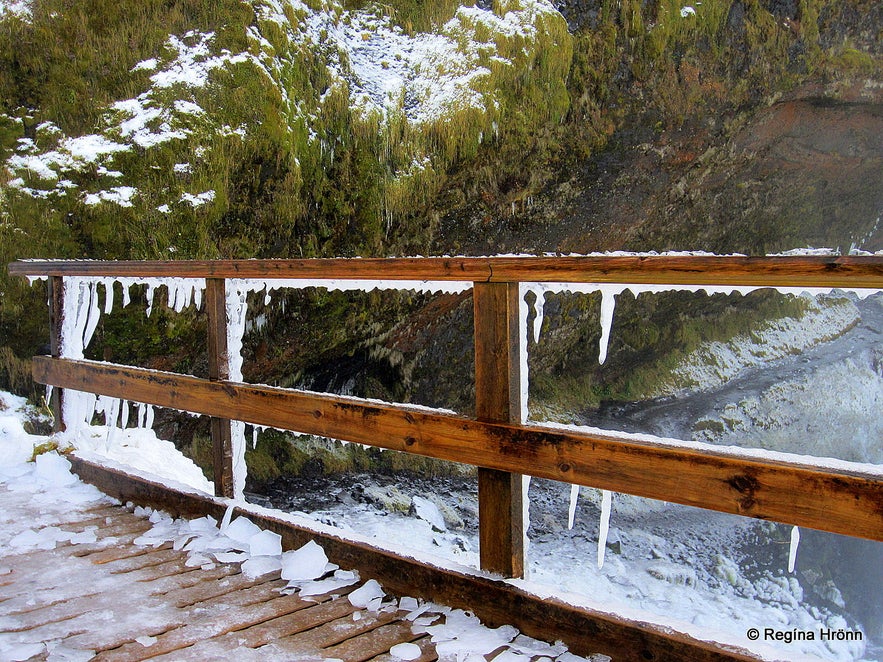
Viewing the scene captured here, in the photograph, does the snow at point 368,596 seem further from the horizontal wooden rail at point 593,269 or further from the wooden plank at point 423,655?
the horizontal wooden rail at point 593,269

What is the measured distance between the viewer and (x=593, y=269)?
226cm

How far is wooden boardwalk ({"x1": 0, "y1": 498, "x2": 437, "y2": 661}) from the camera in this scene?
7.75ft

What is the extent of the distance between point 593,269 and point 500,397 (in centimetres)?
60

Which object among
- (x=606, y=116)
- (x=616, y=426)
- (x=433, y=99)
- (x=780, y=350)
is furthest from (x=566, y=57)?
(x=780, y=350)

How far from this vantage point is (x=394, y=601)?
2709mm

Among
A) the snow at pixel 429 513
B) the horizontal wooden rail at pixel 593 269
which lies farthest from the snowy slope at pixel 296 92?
the horizontal wooden rail at pixel 593 269

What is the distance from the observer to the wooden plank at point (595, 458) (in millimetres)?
1846

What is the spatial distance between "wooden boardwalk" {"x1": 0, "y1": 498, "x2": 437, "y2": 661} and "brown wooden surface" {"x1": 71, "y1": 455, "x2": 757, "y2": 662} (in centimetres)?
16

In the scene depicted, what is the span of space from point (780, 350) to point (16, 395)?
51.6 ft

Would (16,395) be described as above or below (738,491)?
below

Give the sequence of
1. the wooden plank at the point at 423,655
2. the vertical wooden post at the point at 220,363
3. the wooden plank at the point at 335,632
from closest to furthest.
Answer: the wooden plank at the point at 423,655 → the wooden plank at the point at 335,632 → the vertical wooden post at the point at 220,363

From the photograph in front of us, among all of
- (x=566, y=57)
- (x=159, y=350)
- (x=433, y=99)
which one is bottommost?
(x=159, y=350)

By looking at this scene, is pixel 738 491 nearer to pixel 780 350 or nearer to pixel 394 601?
pixel 394 601

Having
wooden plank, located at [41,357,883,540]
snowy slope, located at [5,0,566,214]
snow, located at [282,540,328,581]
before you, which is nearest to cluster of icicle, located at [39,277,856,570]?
wooden plank, located at [41,357,883,540]
